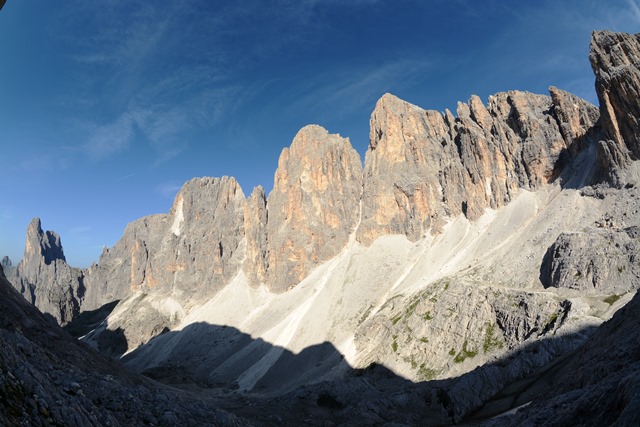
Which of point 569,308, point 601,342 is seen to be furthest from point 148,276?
point 601,342

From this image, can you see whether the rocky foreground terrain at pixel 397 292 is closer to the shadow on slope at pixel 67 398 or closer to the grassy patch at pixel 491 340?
the shadow on slope at pixel 67 398

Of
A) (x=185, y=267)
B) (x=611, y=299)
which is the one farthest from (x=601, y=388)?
(x=185, y=267)

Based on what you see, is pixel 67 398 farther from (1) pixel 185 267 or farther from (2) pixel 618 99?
(1) pixel 185 267

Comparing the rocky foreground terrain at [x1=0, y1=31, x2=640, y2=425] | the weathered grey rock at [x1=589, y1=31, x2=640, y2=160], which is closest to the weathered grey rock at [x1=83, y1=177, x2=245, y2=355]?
the rocky foreground terrain at [x1=0, y1=31, x2=640, y2=425]

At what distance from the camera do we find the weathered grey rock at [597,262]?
59469mm

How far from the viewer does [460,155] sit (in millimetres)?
129875

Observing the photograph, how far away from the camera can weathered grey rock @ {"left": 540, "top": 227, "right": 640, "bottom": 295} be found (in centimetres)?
5947

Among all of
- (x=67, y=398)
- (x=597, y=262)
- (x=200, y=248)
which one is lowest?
(x=597, y=262)

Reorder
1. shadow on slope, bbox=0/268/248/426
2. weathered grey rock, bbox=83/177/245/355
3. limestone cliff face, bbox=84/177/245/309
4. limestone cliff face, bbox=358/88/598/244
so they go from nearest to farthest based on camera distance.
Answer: shadow on slope, bbox=0/268/248/426, limestone cliff face, bbox=358/88/598/244, weathered grey rock, bbox=83/177/245/355, limestone cliff face, bbox=84/177/245/309

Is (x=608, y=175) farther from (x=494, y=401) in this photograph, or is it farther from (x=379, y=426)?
(x=379, y=426)

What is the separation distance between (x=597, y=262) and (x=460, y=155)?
2848 inches

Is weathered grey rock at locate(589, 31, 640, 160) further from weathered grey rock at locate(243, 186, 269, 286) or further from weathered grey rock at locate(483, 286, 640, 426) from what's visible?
weathered grey rock at locate(243, 186, 269, 286)

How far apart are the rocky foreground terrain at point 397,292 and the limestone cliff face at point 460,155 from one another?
59 cm

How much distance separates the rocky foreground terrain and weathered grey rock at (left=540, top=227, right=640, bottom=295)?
0.29m
